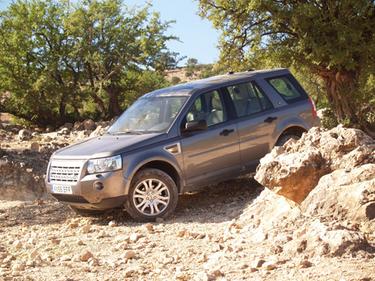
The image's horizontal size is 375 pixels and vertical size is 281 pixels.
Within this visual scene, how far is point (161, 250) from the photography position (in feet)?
23.1

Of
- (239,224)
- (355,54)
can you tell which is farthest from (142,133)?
(355,54)

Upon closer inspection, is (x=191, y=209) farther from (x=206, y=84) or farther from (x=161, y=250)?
(x=161, y=250)

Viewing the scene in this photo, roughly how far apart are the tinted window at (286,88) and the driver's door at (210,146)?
3.66 ft

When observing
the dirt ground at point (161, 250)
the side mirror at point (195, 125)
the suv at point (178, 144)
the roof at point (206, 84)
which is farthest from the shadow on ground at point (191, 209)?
the roof at point (206, 84)

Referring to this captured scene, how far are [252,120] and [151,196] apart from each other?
1996mm

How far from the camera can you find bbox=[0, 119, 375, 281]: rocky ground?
5.73 m

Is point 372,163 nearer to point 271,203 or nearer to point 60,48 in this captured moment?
point 271,203

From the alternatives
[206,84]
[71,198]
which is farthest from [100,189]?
[206,84]

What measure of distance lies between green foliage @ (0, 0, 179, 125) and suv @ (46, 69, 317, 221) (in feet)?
85.3

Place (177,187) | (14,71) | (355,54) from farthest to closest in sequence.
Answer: (14,71)
(355,54)
(177,187)

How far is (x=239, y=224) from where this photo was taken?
7.78 m

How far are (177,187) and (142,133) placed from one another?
877 millimetres

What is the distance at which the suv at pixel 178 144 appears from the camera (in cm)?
865

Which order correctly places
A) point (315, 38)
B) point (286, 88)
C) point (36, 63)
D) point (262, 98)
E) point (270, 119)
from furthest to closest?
1. point (36, 63)
2. point (315, 38)
3. point (286, 88)
4. point (262, 98)
5. point (270, 119)
